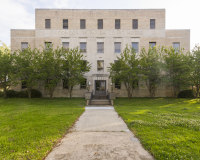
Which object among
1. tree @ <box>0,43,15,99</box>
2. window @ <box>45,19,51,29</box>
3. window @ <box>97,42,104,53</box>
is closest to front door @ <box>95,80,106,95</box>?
window @ <box>97,42,104,53</box>

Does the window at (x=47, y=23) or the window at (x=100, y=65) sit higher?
the window at (x=47, y=23)

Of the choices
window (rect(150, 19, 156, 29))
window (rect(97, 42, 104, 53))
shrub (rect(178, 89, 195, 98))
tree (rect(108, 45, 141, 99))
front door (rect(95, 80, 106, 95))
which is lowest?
shrub (rect(178, 89, 195, 98))

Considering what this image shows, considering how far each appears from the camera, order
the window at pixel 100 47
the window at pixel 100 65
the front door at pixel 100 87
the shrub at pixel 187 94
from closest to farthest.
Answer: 1. the shrub at pixel 187 94
2. the front door at pixel 100 87
3. the window at pixel 100 65
4. the window at pixel 100 47

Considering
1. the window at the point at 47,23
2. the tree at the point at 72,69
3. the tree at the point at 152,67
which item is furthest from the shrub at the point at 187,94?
the window at the point at 47,23

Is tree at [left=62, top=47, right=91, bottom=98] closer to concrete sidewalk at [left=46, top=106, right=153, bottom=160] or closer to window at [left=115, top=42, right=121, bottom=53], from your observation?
window at [left=115, top=42, right=121, bottom=53]

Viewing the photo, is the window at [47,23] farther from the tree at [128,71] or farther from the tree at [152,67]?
the tree at [152,67]

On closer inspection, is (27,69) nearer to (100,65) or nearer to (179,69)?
(100,65)

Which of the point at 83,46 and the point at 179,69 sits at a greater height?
the point at 83,46

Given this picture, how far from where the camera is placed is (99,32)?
21.4 metres

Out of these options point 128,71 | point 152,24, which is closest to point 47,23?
point 128,71

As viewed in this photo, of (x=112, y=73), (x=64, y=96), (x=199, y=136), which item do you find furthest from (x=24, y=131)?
(x=64, y=96)

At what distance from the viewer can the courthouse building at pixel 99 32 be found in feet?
69.6

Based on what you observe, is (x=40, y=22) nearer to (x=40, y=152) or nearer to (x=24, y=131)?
(x=24, y=131)

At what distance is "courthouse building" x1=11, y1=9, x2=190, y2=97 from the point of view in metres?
21.2
